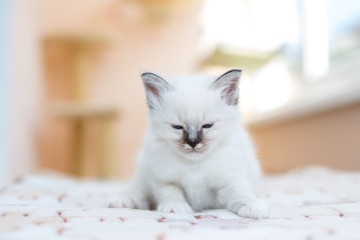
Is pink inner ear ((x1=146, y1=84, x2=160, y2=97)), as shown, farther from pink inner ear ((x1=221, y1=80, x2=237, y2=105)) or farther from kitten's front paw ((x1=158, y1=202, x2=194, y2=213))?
kitten's front paw ((x1=158, y1=202, x2=194, y2=213))

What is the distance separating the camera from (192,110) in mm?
953

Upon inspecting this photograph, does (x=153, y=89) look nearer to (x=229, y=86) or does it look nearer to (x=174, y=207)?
(x=229, y=86)

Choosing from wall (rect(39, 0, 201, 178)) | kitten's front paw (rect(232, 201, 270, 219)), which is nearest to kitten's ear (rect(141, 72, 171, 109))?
kitten's front paw (rect(232, 201, 270, 219))

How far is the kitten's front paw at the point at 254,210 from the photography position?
33.0 inches

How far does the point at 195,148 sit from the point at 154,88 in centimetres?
26

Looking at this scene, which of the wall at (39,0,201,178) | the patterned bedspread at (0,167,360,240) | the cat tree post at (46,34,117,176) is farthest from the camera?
the wall at (39,0,201,178)

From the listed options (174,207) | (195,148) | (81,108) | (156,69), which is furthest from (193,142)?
(156,69)

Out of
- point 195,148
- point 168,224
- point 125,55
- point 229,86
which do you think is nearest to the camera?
point 168,224

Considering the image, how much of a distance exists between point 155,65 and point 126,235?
3209mm

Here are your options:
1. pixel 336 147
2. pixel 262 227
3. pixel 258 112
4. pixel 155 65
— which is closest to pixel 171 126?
pixel 262 227

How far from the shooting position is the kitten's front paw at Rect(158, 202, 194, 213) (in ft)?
2.97

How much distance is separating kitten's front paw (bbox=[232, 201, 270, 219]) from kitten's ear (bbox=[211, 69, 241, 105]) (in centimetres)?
34

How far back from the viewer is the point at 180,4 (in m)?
3.57

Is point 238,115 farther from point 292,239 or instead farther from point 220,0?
point 220,0
